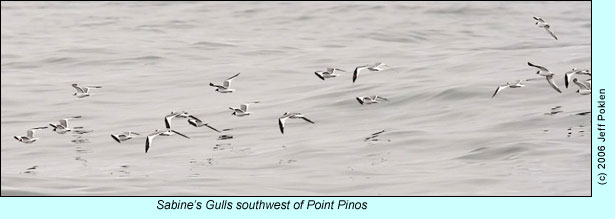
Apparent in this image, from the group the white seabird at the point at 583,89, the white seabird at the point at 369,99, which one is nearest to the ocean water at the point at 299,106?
the white seabird at the point at 369,99

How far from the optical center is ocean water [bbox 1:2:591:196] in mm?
18641

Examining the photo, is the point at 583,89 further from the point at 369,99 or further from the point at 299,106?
the point at 299,106

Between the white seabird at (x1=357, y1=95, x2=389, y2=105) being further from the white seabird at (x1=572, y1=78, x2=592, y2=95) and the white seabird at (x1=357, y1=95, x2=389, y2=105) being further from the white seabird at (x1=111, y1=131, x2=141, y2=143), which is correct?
the white seabird at (x1=111, y1=131, x2=141, y2=143)

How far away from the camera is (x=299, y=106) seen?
2556 cm

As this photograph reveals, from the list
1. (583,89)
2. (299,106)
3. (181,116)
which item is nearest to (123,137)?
(181,116)

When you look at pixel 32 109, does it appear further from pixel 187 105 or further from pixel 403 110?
pixel 403 110

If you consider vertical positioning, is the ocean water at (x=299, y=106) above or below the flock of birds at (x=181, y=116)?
below

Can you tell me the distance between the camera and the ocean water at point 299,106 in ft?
61.2

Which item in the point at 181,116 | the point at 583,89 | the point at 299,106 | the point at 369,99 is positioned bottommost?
the point at 299,106

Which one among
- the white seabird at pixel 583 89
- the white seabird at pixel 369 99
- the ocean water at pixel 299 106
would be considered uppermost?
the white seabird at pixel 583 89

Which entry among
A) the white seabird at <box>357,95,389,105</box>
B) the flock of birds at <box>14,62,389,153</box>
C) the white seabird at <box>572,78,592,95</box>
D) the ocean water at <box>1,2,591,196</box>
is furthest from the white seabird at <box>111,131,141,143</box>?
the white seabird at <box>572,78,592,95</box>

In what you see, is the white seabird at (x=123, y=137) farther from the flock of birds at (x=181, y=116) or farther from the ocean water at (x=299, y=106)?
the ocean water at (x=299, y=106)

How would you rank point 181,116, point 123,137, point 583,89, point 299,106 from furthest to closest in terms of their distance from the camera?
point 299,106 < point 583,89 < point 123,137 < point 181,116

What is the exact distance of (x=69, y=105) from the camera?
27062 millimetres
